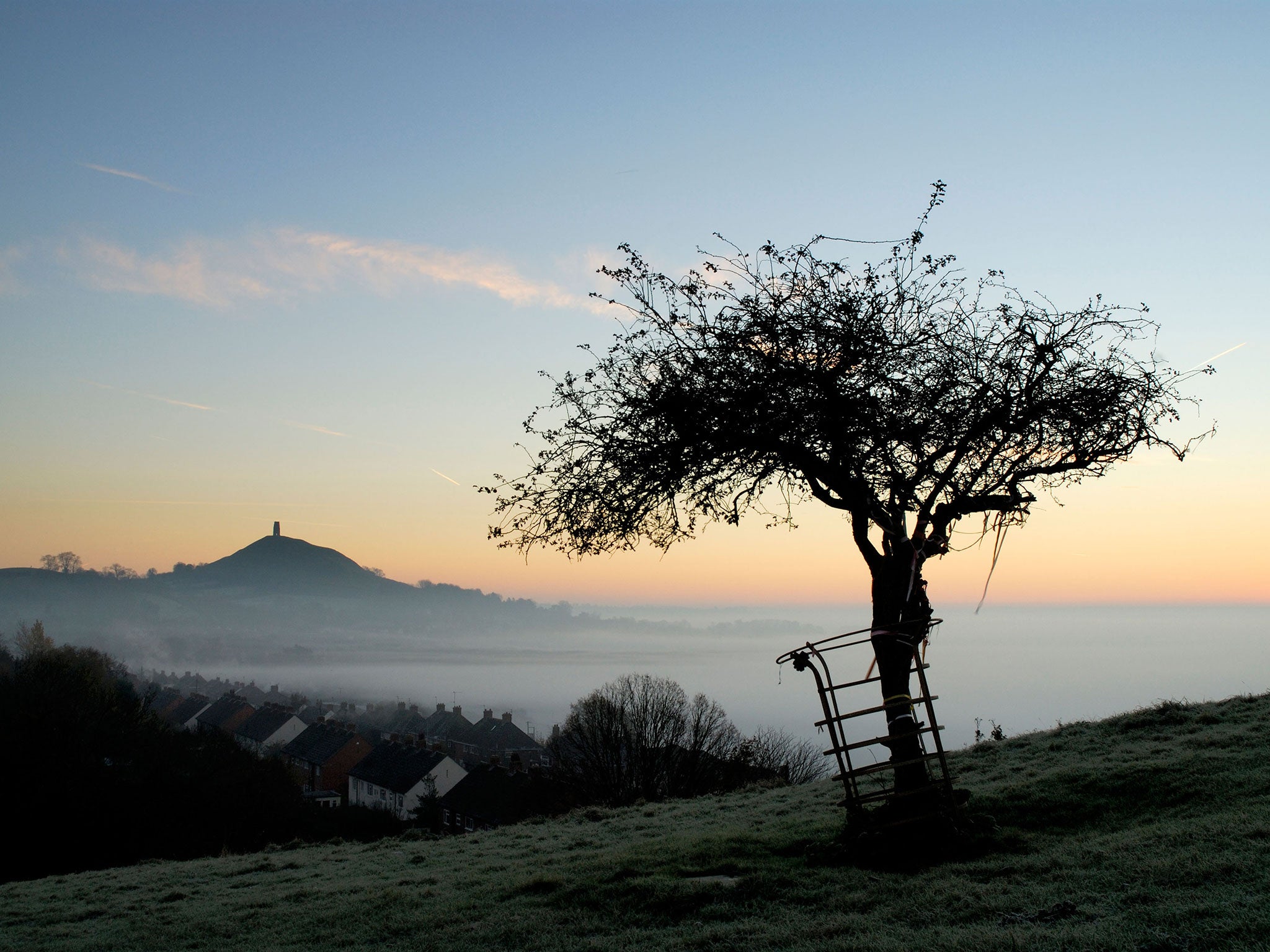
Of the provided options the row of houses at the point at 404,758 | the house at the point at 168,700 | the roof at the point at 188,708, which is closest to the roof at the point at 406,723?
the row of houses at the point at 404,758

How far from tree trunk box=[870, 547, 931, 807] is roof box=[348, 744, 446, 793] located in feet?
199

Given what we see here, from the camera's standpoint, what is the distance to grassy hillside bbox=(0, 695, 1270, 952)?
6.85 metres

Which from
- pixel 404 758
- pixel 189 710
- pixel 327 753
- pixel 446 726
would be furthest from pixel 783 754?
pixel 189 710

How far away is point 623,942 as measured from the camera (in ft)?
24.8

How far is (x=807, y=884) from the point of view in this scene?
8.77 metres

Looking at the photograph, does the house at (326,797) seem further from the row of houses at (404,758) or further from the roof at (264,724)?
the roof at (264,724)

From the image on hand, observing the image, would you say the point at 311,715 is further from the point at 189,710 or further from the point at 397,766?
the point at 397,766

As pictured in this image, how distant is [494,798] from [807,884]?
1957 inches

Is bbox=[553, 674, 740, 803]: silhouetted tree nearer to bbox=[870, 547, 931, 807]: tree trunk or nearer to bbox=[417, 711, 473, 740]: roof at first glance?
bbox=[870, 547, 931, 807]: tree trunk

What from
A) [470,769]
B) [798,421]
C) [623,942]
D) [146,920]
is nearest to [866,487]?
[798,421]

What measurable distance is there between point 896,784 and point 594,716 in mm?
36425

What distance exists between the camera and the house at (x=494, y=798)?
4646 centimetres

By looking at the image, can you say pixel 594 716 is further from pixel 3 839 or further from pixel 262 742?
pixel 262 742

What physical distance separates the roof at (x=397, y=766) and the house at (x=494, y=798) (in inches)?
178
